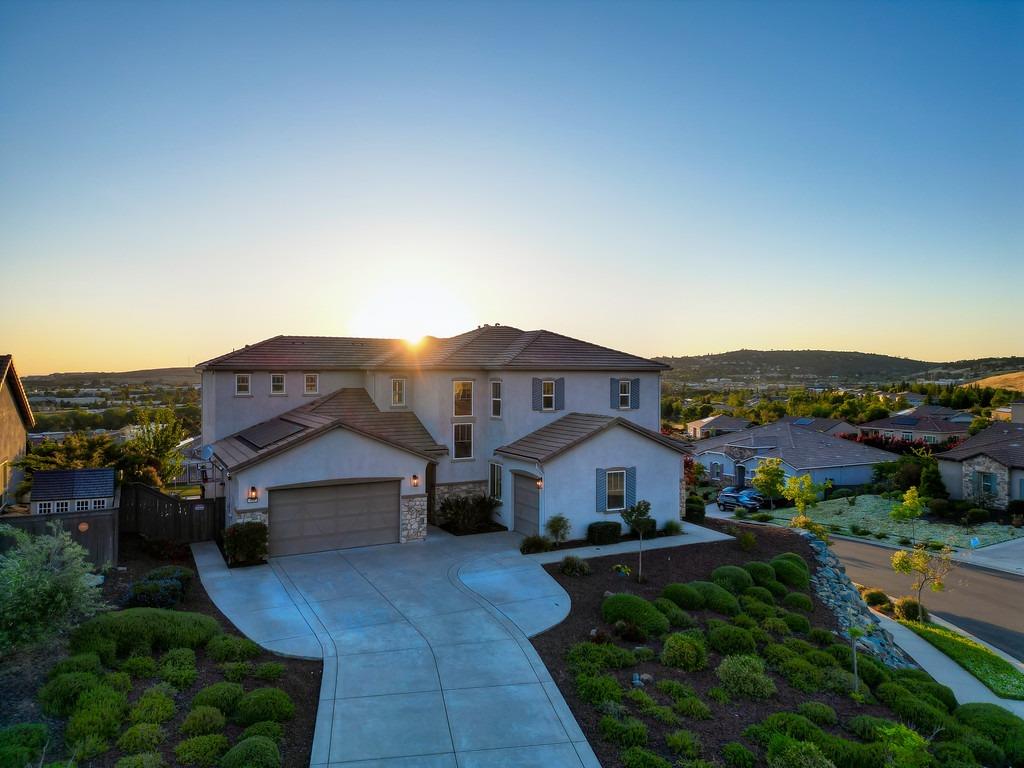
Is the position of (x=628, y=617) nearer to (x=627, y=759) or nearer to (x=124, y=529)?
(x=627, y=759)

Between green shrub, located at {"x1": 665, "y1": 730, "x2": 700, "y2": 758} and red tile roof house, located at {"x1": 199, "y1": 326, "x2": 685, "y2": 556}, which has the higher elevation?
red tile roof house, located at {"x1": 199, "y1": 326, "x2": 685, "y2": 556}

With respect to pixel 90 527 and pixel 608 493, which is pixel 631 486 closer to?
pixel 608 493

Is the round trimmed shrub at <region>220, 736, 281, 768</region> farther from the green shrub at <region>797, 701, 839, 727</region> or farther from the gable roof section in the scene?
the gable roof section

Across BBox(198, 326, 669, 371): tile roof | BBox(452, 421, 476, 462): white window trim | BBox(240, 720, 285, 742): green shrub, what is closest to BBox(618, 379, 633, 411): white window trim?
BBox(198, 326, 669, 371): tile roof

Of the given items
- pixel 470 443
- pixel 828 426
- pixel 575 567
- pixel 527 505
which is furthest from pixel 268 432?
pixel 828 426

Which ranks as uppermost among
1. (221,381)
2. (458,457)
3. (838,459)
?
(221,381)

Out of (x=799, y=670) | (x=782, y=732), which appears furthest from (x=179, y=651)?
(x=799, y=670)
